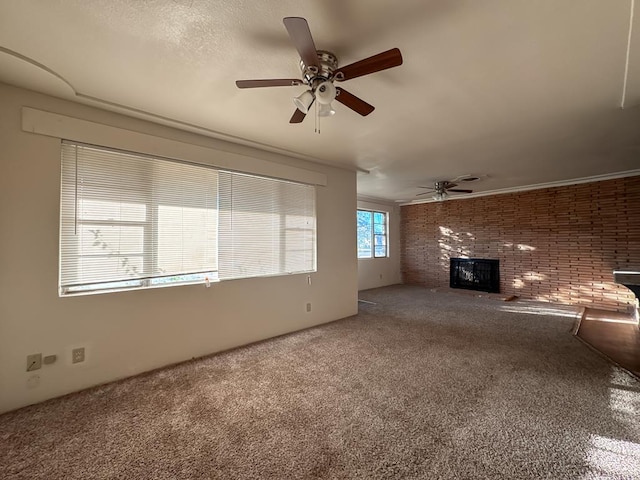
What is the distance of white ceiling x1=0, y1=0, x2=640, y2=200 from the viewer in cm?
146

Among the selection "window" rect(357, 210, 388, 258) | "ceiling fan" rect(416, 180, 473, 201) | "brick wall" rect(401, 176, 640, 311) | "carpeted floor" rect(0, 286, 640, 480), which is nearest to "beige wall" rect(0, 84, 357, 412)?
"carpeted floor" rect(0, 286, 640, 480)

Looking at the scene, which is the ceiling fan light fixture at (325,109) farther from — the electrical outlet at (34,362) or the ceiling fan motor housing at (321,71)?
the electrical outlet at (34,362)

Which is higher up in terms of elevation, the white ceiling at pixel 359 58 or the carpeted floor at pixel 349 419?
the white ceiling at pixel 359 58

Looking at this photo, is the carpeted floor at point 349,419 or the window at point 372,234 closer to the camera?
the carpeted floor at point 349,419

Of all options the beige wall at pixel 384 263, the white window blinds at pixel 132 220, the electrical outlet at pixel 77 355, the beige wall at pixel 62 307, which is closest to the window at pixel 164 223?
the white window blinds at pixel 132 220

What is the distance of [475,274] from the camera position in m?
6.78

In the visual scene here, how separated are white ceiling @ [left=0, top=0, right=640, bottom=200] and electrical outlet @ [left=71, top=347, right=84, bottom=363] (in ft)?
6.89

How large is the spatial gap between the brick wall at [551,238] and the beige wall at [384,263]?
0.90 m

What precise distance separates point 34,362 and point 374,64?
3248mm

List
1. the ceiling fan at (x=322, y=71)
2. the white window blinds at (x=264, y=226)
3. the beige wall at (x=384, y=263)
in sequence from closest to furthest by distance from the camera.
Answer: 1. the ceiling fan at (x=322, y=71)
2. the white window blinds at (x=264, y=226)
3. the beige wall at (x=384, y=263)

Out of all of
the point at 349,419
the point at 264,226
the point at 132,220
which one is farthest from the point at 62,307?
the point at 349,419

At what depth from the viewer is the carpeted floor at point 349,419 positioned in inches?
58.9

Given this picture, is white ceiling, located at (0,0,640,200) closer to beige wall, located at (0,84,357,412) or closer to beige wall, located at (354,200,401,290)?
beige wall, located at (0,84,357,412)

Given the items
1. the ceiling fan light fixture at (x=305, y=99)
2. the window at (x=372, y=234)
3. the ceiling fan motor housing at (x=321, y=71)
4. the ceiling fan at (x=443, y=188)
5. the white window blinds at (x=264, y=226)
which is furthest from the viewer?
the window at (x=372, y=234)
